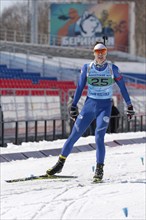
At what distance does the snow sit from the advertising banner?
35.0 m

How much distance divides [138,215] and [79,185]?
1.93 metres

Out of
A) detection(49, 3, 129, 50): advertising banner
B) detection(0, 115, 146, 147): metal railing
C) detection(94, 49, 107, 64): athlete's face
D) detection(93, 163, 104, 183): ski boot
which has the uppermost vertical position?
detection(49, 3, 129, 50): advertising banner

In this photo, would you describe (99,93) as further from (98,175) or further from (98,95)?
(98,175)

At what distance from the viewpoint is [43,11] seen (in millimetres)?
73562

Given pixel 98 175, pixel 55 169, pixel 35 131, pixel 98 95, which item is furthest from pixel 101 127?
pixel 35 131

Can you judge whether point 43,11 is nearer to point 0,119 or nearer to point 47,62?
point 47,62

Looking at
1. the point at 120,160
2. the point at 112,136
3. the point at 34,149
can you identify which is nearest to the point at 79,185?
the point at 120,160

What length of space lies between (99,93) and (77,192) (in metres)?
1.72

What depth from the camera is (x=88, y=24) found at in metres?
47.2

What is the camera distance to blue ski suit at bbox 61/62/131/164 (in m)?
9.38

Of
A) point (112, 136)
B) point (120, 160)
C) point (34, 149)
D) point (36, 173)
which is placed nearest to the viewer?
point (36, 173)

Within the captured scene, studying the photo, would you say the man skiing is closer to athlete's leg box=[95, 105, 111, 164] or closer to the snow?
athlete's leg box=[95, 105, 111, 164]

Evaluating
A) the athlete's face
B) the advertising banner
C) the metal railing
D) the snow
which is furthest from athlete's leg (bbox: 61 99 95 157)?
the advertising banner

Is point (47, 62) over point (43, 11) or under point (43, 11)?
under
